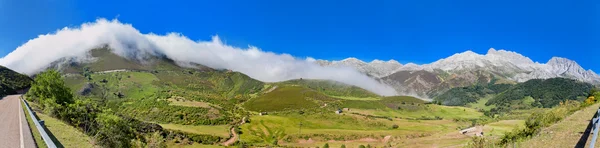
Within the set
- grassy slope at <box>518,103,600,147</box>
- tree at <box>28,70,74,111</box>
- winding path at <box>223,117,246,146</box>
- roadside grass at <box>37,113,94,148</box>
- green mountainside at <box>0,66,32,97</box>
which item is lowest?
winding path at <box>223,117,246,146</box>

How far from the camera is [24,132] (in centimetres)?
2641

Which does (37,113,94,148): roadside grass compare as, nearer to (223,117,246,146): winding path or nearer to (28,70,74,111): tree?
(28,70,74,111): tree

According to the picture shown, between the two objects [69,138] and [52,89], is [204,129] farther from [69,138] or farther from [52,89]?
[69,138]

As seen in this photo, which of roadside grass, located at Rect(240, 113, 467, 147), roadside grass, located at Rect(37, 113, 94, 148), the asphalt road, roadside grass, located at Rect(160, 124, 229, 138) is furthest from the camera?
roadside grass, located at Rect(160, 124, 229, 138)

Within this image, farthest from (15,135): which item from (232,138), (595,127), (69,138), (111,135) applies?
(232,138)

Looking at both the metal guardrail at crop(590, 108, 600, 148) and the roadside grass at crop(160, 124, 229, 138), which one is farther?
the roadside grass at crop(160, 124, 229, 138)

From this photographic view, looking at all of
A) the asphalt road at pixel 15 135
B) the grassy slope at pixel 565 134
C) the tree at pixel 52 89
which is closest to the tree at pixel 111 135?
the asphalt road at pixel 15 135

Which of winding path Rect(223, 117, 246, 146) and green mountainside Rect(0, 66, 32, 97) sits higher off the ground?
green mountainside Rect(0, 66, 32, 97)

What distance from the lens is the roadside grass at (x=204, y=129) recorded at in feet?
410

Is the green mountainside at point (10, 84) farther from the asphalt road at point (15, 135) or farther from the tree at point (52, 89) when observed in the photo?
the asphalt road at point (15, 135)

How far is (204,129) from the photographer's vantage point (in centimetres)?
13425

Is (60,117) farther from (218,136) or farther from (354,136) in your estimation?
(354,136)

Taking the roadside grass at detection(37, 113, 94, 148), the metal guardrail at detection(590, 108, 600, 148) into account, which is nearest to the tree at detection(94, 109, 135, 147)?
the roadside grass at detection(37, 113, 94, 148)

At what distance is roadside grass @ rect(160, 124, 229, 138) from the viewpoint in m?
125
